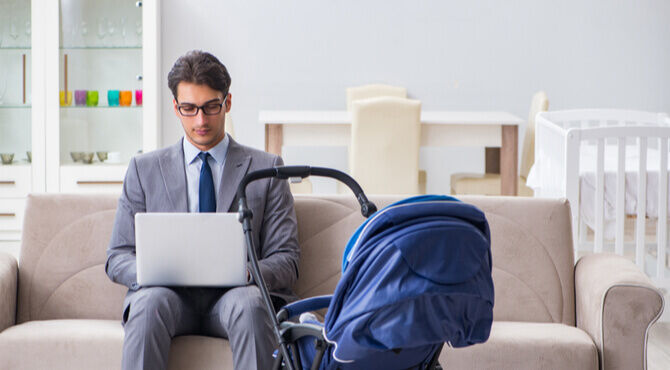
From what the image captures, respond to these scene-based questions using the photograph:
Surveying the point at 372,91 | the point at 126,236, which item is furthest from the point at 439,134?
the point at 126,236

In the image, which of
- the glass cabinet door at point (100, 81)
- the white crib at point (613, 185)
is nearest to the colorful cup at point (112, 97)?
the glass cabinet door at point (100, 81)

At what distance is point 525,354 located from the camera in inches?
80.4

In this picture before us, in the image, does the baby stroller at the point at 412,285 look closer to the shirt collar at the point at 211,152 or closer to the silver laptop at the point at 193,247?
the silver laptop at the point at 193,247

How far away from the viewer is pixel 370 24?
5.65 m

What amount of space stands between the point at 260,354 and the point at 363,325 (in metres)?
0.52

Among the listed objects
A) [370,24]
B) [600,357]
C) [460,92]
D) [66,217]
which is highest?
[370,24]

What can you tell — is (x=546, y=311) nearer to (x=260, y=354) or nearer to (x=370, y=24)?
(x=260, y=354)

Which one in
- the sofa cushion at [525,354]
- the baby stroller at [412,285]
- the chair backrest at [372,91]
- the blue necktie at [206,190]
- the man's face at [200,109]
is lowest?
the sofa cushion at [525,354]

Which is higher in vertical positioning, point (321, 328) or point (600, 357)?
point (321, 328)

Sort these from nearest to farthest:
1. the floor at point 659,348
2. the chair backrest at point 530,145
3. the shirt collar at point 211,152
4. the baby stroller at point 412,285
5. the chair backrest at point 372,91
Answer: the baby stroller at point 412,285 < the shirt collar at point 211,152 < the floor at point 659,348 < the chair backrest at point 530,145 < the chair backrest at point 372,91

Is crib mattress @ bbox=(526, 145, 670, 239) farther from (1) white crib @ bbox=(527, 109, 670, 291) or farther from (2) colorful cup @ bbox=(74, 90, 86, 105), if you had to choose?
(2) colorful cup @ bbox=(74, 90, 86, 105)

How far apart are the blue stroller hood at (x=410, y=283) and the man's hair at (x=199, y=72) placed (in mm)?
841

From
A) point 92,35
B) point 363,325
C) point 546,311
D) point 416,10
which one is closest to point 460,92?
point 416,10

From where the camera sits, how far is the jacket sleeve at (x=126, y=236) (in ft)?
6.72
